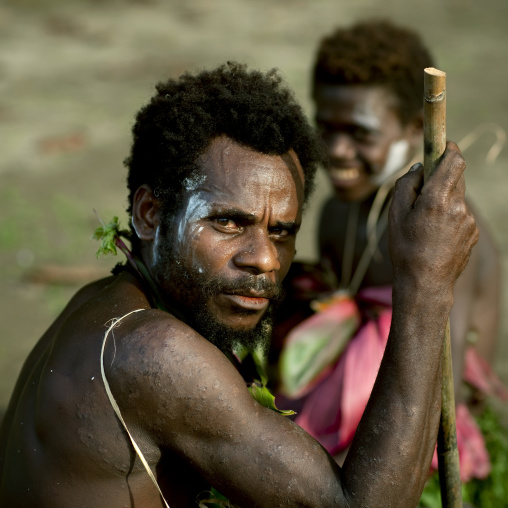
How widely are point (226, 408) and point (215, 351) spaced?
0.17 metres

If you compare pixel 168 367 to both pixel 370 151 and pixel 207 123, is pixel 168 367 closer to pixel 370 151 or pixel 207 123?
pixel 207 123

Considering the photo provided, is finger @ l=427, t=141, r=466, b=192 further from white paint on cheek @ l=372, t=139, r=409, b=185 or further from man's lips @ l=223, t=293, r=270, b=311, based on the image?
white paint on cheek @ l=372, t=139, r=409, b=185

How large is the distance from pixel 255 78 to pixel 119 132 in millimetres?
6958

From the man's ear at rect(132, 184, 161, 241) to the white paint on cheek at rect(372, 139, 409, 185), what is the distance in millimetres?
2160

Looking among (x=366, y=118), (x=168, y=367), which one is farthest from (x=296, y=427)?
(x=366, y=118)

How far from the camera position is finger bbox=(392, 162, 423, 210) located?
227 centimetres

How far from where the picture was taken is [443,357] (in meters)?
2.39

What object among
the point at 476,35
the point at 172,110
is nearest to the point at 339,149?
the point at 172,110

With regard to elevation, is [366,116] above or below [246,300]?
above

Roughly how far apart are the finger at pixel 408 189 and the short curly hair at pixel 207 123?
1.45 feet

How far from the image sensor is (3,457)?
262 cm

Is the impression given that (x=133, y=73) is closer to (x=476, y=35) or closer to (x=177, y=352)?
(x=476, y=35)

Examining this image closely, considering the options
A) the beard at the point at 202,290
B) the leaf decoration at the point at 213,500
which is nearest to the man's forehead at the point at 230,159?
the beard at the point at 202,290

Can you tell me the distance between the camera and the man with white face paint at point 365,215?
13.3ft
